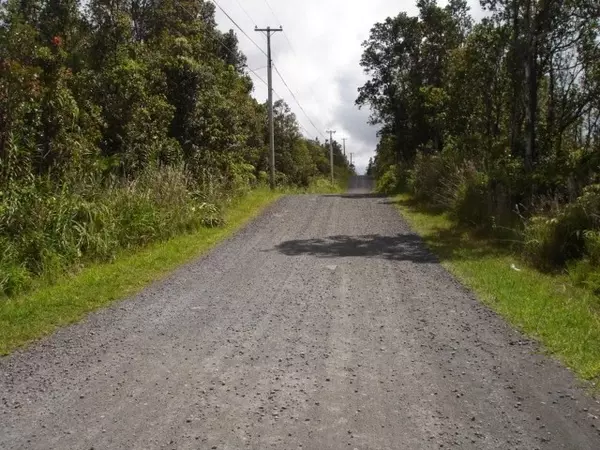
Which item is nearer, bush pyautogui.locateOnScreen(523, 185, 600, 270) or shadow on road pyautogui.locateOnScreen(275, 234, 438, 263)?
bush pyautogui.locateOnScreen(523, 185, 600, 270)

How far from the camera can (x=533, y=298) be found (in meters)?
7.00

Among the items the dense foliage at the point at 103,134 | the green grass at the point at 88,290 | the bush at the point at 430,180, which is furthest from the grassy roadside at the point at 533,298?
the bush at the point at 430,180

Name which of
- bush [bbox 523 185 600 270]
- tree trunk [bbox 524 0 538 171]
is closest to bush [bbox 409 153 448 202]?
tree trunk [bbox 524 0 538 171]

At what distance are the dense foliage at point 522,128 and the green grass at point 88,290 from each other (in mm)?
6123

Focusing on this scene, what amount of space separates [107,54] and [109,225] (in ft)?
26.8

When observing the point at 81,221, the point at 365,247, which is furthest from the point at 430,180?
the point at 81,221

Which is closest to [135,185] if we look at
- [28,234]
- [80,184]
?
[80,184]

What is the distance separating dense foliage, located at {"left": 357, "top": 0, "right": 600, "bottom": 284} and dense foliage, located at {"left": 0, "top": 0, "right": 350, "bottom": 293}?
6677mm

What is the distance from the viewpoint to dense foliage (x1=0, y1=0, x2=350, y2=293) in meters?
9.46

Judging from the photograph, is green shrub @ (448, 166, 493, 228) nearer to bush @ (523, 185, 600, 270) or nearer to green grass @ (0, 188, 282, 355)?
bush @ (523, 185, 600, 270)

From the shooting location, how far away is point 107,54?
16.6 metres

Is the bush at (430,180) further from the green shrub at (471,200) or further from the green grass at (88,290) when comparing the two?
the green grass at (88,290)

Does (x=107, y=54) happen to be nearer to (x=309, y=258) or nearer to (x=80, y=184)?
(x=80, y=184)

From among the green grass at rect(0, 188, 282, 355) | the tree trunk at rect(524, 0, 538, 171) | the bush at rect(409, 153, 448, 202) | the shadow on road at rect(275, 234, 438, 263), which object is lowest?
the green grass at rect(0, 188, 282, 355)
